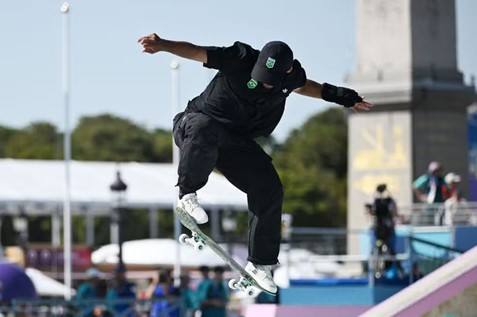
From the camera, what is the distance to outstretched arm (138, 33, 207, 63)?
9031 millimetres

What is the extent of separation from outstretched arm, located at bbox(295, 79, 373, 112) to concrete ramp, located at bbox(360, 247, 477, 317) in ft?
5.22

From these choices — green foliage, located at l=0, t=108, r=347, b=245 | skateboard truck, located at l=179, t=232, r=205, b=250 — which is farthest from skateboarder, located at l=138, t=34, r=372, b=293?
green foliage, located at l=0, t=108, r=347, b=245

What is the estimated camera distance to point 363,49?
87.7 ft

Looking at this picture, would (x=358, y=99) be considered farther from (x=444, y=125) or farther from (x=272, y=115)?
(x=444, y=125)

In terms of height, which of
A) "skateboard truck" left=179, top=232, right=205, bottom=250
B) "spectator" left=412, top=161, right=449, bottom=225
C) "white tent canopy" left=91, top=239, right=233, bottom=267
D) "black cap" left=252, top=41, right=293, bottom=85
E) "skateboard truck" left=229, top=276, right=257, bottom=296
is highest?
"black cap" left=252, top=41, right=293, bottom=85

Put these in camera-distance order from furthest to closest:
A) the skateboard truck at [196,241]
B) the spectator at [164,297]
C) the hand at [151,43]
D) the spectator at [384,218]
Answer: the spectator at [164,297] → the spectator at [384,218] → the skateboard truck at [196,241] → the hand at [151,43]

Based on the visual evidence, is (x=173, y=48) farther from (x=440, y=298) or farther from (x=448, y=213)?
(x=448, y=213)

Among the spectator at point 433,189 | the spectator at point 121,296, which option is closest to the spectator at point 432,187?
the spectator at point 433,189

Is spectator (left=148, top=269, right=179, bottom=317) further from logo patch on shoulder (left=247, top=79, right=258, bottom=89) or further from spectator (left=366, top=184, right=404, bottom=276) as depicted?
logo patch on shoulder (left=247, top=79, right=258, bottom=89)

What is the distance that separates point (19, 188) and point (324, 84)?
44.5 metres

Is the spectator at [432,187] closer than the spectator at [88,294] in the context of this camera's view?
No

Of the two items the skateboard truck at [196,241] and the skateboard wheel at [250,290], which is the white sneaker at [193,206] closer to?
the skateboard truck at [196,241]

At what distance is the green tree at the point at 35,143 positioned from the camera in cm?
10862

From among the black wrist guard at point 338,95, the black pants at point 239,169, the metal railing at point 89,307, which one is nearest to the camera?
the black pants at point 239,169
